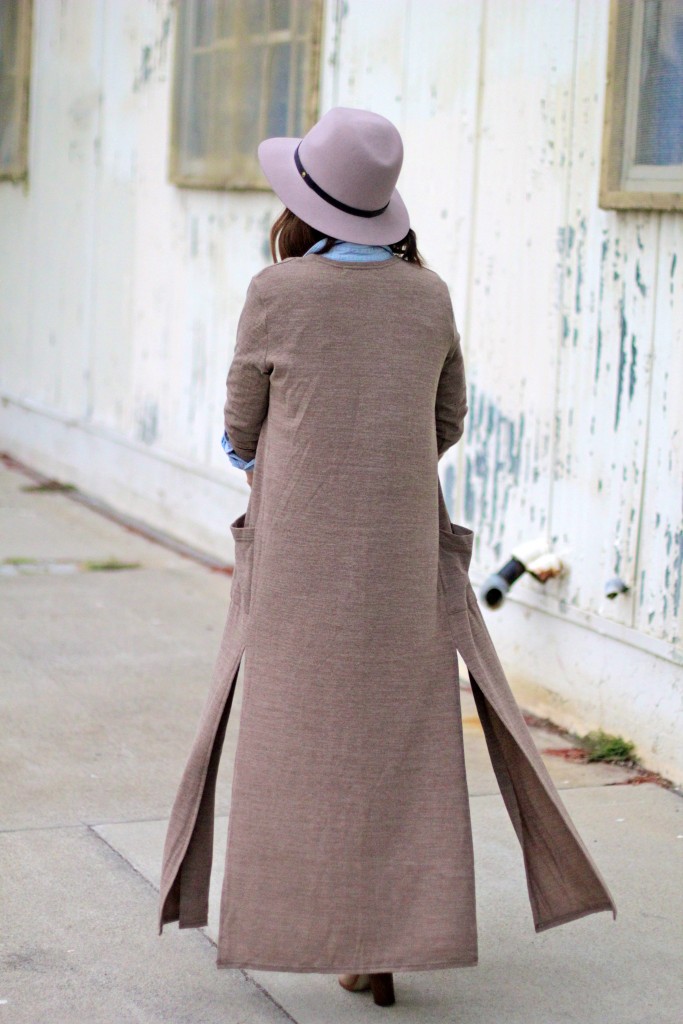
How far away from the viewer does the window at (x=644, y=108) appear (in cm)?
436

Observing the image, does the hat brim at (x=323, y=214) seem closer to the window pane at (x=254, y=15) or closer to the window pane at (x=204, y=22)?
the window pane at (x=254, y=15)

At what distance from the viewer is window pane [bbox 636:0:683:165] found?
435 cm

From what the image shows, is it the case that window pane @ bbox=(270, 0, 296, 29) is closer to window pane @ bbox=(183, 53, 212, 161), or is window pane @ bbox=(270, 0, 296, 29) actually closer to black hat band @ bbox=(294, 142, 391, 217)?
window pane @ bbox=(183, 53, 212, 161)

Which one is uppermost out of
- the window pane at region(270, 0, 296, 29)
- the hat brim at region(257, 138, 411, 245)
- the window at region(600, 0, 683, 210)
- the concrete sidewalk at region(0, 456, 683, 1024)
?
the window pane at region(270, 0, 296, 29)

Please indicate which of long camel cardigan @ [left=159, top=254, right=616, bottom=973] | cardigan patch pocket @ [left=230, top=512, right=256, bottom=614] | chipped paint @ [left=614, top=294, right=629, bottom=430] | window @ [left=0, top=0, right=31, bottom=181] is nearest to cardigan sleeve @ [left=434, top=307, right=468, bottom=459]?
long camel cardigan @ [left=159, top=254, right=616, bottom=973]

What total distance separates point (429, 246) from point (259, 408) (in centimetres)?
292

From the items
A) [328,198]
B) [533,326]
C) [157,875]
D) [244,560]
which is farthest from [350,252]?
[533,326]

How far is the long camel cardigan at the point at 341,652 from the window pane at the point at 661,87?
1848 mm

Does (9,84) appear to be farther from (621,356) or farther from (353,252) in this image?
(353,252)

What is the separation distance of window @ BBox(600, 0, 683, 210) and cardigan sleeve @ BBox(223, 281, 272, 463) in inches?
77.2

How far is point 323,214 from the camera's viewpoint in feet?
9.14

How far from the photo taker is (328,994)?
308 centimetres

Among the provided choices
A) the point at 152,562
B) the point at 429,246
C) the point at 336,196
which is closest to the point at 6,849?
the point at 336,196

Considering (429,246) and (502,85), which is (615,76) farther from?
(429,246)
